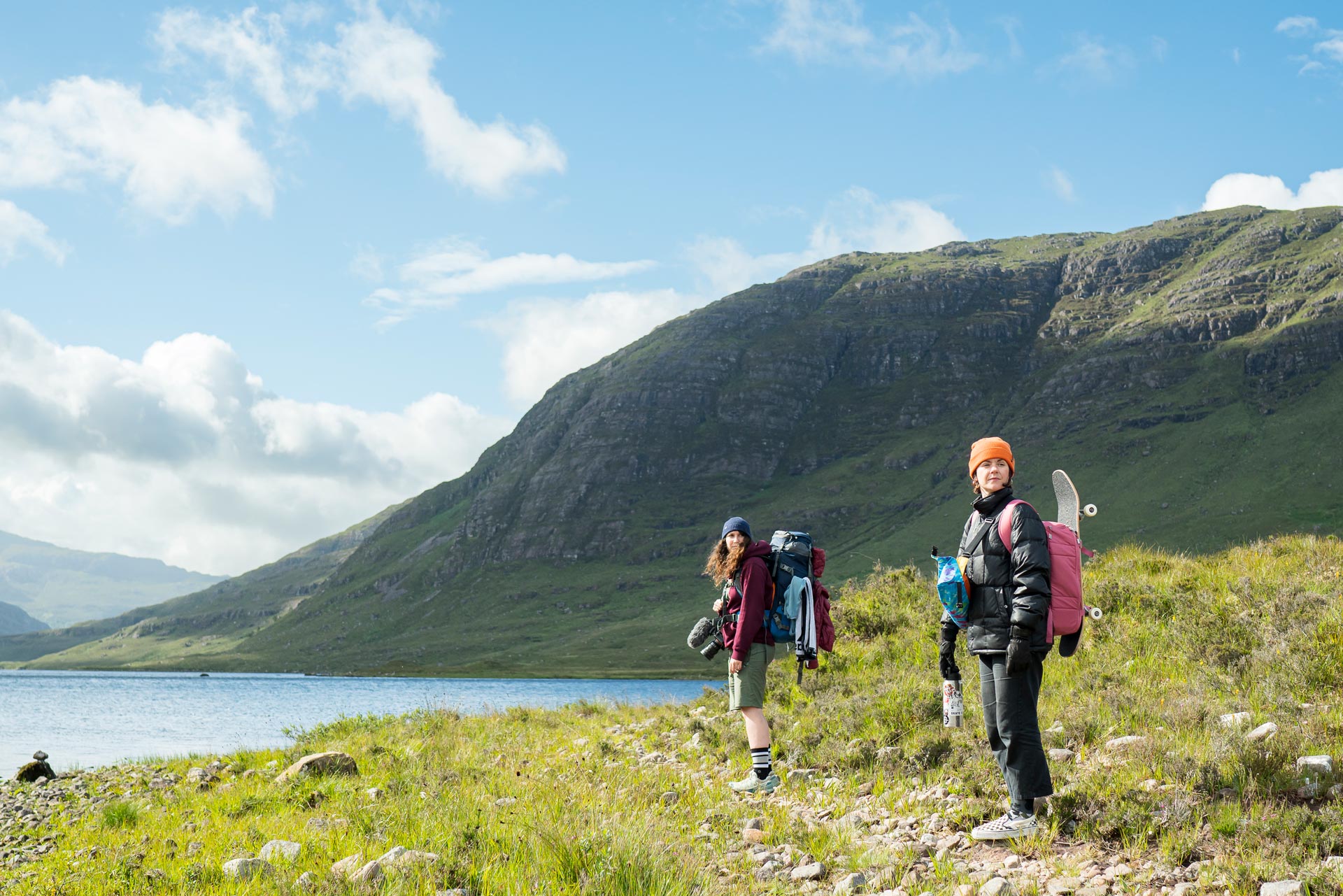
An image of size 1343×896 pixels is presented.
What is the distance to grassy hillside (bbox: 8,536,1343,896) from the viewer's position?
554 centimetres

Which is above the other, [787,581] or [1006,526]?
[1006,526]

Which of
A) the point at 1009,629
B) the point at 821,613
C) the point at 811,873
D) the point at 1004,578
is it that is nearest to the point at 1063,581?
the point at 1004,578

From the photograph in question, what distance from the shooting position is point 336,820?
7.73 metres

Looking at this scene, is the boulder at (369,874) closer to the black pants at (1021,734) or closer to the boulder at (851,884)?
the boulder at (851,884)

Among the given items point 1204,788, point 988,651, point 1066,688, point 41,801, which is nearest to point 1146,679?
point 1066,688

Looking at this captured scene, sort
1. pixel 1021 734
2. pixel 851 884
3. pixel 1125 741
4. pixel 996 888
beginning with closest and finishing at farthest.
Answer: pixel 996 888 → pixel 851 884 → pixel 1021 734 → pixel 1125 741

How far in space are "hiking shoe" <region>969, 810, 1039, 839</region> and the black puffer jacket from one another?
4.23 ft

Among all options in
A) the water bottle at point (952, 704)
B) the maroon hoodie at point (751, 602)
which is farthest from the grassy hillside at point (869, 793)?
the maroon hoodie at point (751, 602)

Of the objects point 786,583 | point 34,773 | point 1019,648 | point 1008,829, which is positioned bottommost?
point 34,773

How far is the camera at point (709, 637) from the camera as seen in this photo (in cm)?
975

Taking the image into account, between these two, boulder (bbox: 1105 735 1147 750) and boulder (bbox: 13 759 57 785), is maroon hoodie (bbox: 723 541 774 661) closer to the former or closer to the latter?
boulder (bbox: 1105 735 1147 750)

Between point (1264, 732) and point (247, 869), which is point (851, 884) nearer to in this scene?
point (1264, 732)

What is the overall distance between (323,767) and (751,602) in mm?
6472

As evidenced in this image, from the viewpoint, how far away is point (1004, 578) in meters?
6.71
